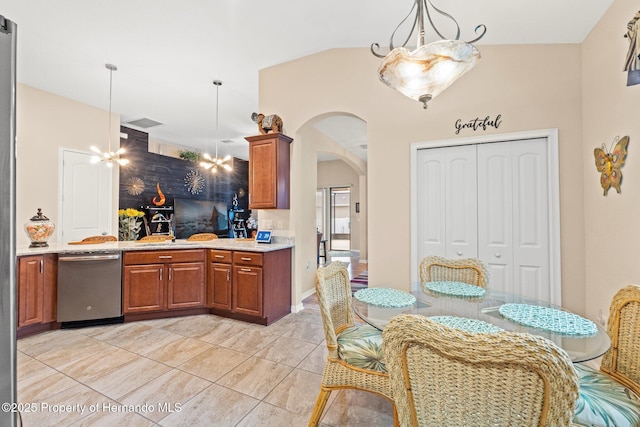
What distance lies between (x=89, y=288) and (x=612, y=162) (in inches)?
201

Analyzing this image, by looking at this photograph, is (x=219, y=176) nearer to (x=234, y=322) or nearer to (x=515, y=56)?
(x=234, y=322)

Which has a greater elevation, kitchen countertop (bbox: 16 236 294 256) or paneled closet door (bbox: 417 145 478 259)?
paneled closet door (bbox: 417 145 478 259)

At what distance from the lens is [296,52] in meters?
3.68

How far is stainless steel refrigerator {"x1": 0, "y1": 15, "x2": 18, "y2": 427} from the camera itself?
79 cm

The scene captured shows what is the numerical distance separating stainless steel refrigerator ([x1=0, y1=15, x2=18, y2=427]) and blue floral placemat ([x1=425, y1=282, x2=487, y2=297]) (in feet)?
7.00

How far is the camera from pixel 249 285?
3.39 metres

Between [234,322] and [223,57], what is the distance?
3.36 m

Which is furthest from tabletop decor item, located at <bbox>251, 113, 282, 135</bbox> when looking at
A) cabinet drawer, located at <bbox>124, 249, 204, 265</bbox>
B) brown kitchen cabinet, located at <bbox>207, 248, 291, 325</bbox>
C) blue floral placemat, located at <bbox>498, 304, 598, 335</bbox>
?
blue floral placemat, located at <bbox>498, 304, 598, 335</bbox>

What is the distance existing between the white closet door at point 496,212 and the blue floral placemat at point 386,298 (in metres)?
1.51

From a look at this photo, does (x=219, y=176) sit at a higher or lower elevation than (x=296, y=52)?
lower

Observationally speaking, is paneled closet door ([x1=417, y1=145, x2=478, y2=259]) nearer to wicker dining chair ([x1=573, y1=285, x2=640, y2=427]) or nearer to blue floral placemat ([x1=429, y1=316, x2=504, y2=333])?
wicker dining chair ([x1=573, y1=285, x2=640, y2=427])

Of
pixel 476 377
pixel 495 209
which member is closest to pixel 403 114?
pixel 495 209

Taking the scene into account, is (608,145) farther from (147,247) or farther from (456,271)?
(147,247)

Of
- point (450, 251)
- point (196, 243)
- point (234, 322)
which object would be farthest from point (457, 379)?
point (196, 243)
